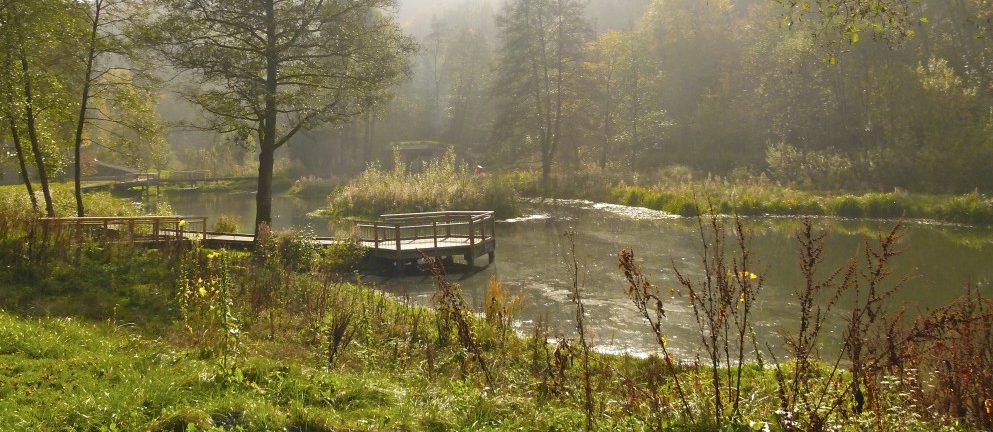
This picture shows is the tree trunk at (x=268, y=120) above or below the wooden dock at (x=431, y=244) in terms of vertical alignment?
above

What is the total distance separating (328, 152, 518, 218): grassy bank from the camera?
3120 cm

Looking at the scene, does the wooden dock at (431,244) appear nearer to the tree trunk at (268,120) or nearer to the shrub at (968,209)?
the tree trunk at (268,120)

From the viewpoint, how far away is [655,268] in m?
18.2

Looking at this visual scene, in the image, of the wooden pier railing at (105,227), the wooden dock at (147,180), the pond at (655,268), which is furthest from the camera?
the wooden dock at (147,180)

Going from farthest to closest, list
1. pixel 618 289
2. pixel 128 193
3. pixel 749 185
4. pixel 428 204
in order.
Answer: pixel 128 193 → pixel 749 185 → pixel 428 204 → pixel 618 289

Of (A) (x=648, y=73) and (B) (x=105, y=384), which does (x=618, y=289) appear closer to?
(B) (x=105, y=384)

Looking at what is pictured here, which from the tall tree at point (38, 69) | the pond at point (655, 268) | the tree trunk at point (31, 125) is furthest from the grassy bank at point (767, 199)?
the tree trunk at point (31, 125)

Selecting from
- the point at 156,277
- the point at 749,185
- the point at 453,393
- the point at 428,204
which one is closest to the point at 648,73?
the point at 749,185

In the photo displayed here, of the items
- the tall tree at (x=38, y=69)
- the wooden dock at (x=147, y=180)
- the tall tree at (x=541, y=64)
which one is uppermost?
the tall tree at (x=541, y=64)

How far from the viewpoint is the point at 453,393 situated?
6.48m

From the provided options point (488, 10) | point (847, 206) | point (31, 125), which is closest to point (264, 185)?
point (31, 125)

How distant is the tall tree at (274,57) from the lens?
17078 millimetres

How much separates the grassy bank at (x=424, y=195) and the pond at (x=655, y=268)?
1758 millimetres

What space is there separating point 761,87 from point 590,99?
1171 cm
